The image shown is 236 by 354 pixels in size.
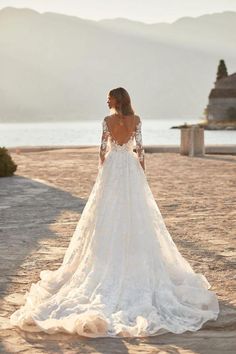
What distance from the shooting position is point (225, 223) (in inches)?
404

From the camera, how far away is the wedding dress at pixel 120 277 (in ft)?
18.0

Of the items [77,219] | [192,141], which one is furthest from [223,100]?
[77,219]

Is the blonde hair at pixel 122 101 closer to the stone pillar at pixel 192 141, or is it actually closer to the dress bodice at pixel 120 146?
the dress bodice at pixel 120 146

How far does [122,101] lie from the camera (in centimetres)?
623

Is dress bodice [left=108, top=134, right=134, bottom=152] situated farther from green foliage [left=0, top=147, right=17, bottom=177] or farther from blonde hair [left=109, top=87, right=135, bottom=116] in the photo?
green foliage [left=0, top=147, right=17, bottom=177]

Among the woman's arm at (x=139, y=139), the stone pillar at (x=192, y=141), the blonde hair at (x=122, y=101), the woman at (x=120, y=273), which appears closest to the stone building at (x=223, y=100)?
the stone pillar at (x=192, y=141)

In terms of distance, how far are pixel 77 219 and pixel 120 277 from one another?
15.9ft

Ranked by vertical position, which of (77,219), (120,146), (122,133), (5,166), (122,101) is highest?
(122,101)

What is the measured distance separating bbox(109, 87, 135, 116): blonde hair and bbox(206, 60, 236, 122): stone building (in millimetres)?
86817

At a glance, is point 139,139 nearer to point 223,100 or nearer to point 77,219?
point 77,219

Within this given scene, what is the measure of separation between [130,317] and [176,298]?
0.52m

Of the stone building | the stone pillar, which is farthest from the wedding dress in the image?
the stone building

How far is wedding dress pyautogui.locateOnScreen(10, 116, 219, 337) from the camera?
18.0 ft

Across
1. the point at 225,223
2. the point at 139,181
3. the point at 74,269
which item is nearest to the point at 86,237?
the point at 74,269
